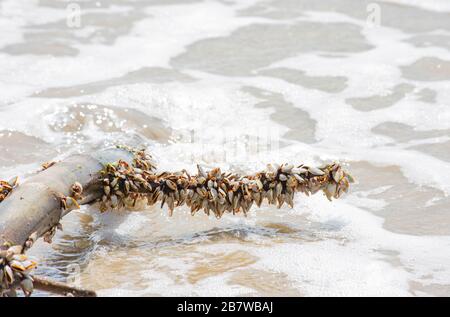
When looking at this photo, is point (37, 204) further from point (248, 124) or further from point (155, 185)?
point (248, 124)

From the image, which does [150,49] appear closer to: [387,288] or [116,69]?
[116,69]

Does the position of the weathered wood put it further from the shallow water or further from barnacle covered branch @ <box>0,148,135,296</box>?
the shallow water

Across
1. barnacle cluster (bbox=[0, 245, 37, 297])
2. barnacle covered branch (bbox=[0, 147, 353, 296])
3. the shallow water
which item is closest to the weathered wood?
barnacle covered branch (bbox=[0, 147, 353, 296])

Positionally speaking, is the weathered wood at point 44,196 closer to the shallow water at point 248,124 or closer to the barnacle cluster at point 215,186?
the barnacle cluster at point 215,186

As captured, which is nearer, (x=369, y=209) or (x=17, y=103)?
(x=369, y=209)

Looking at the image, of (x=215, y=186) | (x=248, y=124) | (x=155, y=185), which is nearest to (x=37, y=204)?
(x=155, y=185)

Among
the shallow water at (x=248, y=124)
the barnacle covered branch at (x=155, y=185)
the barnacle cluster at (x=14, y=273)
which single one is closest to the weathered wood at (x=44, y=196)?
the barnacle covered branch at (x=155, y=185)
